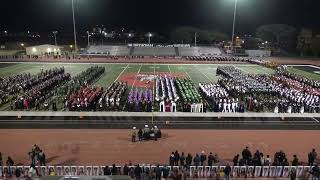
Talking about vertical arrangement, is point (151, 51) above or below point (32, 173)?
above

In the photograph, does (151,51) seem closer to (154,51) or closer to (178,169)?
(154,51)

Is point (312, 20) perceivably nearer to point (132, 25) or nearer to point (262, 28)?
point (262, 28)

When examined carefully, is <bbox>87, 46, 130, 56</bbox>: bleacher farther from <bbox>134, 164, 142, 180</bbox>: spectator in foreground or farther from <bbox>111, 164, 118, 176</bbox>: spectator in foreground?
<bbox>134, 164, 142, 180</bbox>: spectator in foreground

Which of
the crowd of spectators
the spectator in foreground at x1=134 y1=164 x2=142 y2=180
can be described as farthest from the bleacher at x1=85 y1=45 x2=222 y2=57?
the spectator in foreground at x1=134 y1=164 x2=142 y2=180

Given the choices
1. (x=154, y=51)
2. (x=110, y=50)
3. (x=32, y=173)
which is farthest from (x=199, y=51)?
(x=32, y=173)

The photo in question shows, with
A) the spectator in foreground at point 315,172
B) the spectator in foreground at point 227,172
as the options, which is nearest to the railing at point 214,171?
the spectator in foreground at point 227,172

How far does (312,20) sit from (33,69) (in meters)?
78.5

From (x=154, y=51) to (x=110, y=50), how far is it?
9.72 m

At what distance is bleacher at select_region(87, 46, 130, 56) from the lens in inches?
3110

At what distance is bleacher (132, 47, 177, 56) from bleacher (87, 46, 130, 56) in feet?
7.42

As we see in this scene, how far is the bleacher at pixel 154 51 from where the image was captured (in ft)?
259

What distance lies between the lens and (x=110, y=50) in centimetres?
8225

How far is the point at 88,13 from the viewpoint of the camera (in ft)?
404

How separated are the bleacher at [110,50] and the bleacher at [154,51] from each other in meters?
2.26
